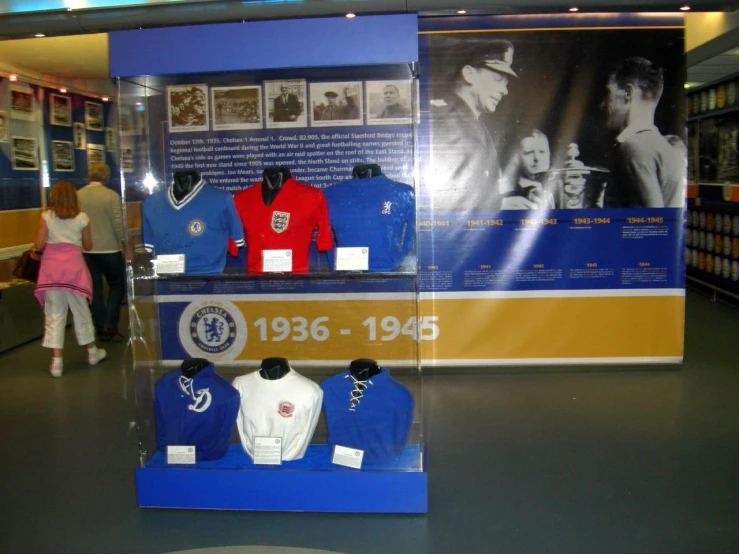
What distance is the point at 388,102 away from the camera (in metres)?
3.16

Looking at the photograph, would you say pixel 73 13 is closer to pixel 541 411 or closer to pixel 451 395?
pixel 451 395

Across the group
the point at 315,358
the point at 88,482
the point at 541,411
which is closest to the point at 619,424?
the point at 541,411

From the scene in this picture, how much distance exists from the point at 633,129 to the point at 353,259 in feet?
9.30

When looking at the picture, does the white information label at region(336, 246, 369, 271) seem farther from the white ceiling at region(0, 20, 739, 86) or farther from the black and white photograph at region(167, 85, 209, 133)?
the white ceiling at region(0, 20, 739, 86)

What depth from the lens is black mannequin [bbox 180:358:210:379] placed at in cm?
316

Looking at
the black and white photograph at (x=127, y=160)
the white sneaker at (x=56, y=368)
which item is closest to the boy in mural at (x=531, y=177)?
the black and white photograph at (x=127, y=160)

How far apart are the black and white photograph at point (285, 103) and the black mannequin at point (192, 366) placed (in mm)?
1179

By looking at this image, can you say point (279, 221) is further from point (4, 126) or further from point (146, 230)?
point (4, 126)

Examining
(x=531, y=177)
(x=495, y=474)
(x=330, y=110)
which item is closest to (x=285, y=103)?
(x=330, y=110)

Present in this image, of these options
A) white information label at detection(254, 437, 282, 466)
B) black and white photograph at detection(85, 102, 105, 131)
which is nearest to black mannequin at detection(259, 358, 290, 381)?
white information label at detection(254, 437, 282, 466)

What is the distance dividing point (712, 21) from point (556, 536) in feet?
14.6

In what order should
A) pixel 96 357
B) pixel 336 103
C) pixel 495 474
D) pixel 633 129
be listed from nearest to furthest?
pixel 336 103 < pixel 495 474 < pixel 633 129 < pixel 96 357

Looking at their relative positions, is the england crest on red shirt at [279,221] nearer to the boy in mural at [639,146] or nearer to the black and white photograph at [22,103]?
the boy in mural at [639,146]

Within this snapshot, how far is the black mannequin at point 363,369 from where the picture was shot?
10.0ft
